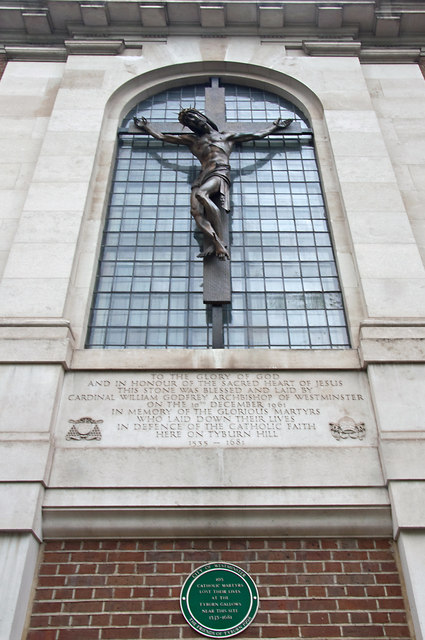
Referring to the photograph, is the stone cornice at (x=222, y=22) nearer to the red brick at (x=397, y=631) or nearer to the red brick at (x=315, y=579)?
the red brick at (x=315, y=579)

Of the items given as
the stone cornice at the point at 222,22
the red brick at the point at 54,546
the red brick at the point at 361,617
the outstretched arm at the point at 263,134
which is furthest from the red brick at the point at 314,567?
the stone cornice at the point at 222,22

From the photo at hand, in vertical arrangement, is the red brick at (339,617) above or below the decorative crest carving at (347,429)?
below

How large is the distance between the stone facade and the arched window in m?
0.39

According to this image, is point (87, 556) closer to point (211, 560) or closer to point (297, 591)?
point (211, 560)

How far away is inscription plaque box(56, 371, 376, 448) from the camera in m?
7.77

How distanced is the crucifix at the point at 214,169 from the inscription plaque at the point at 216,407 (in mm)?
1178

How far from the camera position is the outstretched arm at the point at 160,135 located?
12.2 m

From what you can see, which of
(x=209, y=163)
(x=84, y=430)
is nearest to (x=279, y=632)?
(x=84, y=430)

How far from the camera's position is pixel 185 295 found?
33.4 ft

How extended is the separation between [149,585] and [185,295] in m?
4.78

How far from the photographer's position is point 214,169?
37.1ft

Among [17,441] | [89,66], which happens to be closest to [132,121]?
[89,66]

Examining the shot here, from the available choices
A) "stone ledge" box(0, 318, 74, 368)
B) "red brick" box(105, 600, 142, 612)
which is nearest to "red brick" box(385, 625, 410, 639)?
"red brick" box(105, 600, 142, 612)

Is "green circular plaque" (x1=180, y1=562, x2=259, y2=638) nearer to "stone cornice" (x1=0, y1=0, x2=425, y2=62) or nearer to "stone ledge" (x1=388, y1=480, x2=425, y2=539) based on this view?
"stone ledge" (x1=388, y1=480, x2=425, y2=539)
